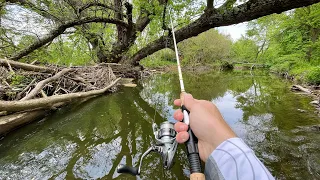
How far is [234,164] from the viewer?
0.84m

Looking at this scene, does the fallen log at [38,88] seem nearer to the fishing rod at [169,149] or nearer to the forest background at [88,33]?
the forest background at [88,33]

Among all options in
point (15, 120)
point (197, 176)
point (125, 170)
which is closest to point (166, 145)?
point (125, 170)

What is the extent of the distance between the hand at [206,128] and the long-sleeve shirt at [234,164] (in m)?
0.08

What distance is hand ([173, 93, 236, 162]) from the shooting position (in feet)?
3.44

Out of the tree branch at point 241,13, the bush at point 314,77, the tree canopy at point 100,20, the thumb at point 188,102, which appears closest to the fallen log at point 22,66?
the tree canopy at point 100,20

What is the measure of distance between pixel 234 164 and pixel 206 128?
31cm

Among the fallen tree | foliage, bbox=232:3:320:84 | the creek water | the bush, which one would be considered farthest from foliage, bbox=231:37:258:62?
the fallen tree

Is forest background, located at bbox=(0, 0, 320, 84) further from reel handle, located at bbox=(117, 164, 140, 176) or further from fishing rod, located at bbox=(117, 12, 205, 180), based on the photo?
reel handle, located at bbox=(117, 164, 140, 176)

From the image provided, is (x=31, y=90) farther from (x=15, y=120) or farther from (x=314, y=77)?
(x=314, y=77)

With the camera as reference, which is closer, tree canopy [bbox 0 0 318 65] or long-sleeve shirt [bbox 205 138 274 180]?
long-sleeve shirt [bbox 205 138 274 180]

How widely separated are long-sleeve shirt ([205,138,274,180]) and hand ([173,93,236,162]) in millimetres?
79

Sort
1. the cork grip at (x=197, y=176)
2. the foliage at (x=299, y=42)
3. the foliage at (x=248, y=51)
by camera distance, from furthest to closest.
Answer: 1. the foliage at (x=248, y=51)
2. the foliage at (x=299, y=42)
3. the cork grip at (x=197, y=176)

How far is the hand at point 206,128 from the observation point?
3.44ft

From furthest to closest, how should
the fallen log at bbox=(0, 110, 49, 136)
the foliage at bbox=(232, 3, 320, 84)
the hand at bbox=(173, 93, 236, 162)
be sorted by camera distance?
the foliage at bbox=(232, 3, 320, 84) → the fallen log at bbox=(0, 110, 49, 136) → the hand at bbox=(173, 93, 236, 162)
